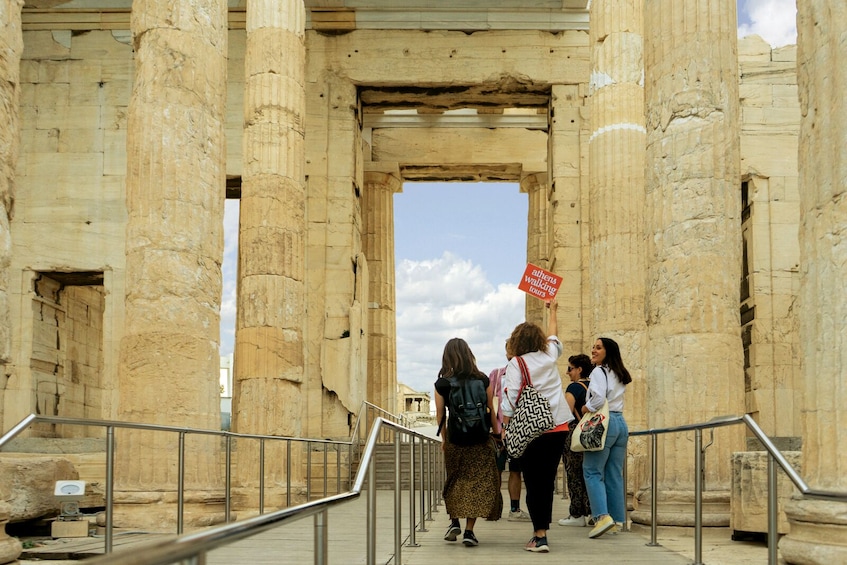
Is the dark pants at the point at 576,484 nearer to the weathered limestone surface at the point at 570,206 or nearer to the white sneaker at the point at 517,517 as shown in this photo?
the white sneaker at the point at 517,517

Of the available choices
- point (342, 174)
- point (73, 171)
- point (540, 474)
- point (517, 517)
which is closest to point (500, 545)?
point (540, 474)

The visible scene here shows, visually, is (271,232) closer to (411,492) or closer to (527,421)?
(411,492)

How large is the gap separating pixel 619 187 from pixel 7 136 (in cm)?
1077

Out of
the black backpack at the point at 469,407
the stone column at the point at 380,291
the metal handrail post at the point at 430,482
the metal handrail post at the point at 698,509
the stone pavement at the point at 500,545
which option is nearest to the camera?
the stone pavement at the point at 500,545

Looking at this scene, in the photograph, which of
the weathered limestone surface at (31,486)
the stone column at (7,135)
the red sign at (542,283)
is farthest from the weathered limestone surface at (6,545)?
the red sign at (542,283)

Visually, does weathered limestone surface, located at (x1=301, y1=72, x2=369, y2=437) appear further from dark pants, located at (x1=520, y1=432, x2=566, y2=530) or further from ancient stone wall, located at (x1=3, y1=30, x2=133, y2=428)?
dark pants, located at (x1=520, y1=432, x2=566, y2=530)

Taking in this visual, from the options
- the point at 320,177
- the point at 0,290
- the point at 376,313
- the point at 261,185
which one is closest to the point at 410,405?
the point at 376,313

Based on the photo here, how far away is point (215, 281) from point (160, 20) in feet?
8.94

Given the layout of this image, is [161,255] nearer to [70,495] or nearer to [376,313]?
[70,495]

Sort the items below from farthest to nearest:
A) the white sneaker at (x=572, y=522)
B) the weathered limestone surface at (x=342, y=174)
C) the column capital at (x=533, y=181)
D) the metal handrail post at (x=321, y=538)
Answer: the column capital at (x=533, y=181)
the weathered limestone surface at (x=342, y=174)
the white sneaker at (x=572, y=522)
the metal handrail post at (x=321, y=538)

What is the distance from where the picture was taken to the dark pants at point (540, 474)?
803 centimetres

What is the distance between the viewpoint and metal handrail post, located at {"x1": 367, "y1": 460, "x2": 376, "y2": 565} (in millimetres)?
5582

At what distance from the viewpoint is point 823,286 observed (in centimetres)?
650

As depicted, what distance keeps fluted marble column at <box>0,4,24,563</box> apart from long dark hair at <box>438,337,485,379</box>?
10.5ft
